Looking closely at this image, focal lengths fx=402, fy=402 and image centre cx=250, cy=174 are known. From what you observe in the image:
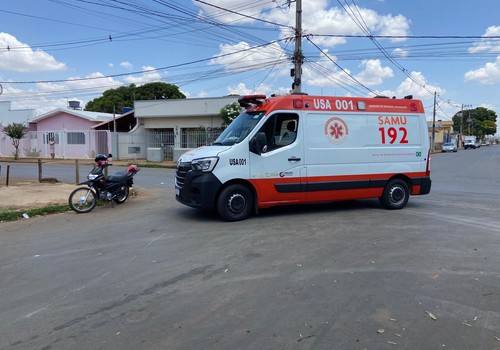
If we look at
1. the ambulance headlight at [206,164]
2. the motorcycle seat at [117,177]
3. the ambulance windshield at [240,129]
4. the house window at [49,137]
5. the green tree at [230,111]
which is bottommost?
the motorcycle seat at [117,177]

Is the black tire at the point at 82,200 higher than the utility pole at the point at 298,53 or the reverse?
the reverse

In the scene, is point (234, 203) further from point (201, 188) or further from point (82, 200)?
point (82, 200)

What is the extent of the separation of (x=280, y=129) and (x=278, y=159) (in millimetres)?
642

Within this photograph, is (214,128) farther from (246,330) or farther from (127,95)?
(127,95)

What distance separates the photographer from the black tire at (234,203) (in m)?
7.92

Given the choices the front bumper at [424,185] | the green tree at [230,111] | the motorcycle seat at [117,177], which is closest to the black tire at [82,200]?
the motorcycle seat at [117,177]

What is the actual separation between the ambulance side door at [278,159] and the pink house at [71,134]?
2739cm

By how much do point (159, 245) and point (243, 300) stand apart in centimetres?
258

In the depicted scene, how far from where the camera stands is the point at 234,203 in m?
8.03

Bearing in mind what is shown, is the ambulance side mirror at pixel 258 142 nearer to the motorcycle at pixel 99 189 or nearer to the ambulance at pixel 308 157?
the ambulance at pixel 308 157

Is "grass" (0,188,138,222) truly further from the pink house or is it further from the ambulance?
the pink house

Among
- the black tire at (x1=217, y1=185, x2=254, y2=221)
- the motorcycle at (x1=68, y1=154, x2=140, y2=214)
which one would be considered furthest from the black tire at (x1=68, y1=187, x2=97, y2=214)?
the black tire at (x1=217, y1=185, x2=254, y2=221)

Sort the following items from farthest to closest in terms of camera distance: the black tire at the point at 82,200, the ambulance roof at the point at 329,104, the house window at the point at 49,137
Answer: the house window at the point at 49,137 < the black tire at the point at 82,200 < the ambulance roof at the point at 329,104

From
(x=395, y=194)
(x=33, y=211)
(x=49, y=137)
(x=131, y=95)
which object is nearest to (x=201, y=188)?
(x=33, y=211)
